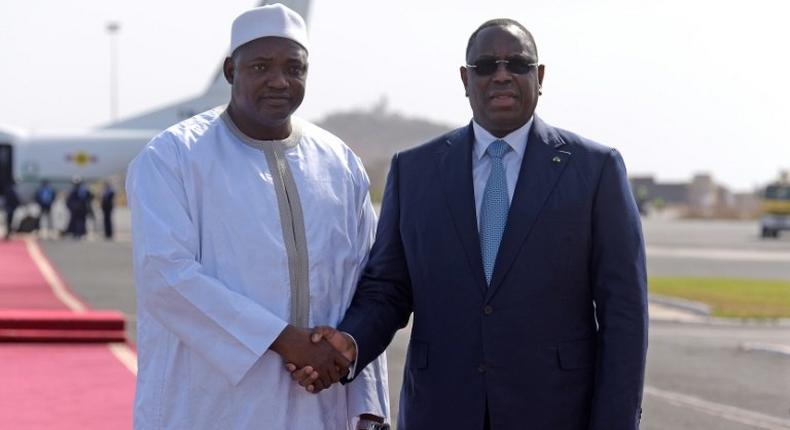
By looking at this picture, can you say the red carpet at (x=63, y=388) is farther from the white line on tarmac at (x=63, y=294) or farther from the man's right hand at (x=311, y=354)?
the man's right hand at (x=311, y=354)

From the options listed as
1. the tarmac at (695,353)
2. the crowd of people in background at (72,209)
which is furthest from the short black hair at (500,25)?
the crowd of people in background at (72,209)

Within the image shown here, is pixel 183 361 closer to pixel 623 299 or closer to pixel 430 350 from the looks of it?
pixel 430 350

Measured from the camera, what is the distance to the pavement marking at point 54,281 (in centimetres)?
1595

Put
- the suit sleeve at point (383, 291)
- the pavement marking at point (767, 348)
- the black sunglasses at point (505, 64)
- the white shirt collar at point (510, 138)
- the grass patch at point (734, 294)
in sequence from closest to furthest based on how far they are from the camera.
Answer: the black sunglasses at point (505, 64) < the white shirt collar at point (510, 138) < the suit sleeve at point (383, 291) < the pavement marking at point (767, 348) < the grass patch at point (734, 294)

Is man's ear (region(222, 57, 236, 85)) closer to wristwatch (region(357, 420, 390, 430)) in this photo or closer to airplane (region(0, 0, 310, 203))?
wristwatch (region(357, 420, 390, 430))

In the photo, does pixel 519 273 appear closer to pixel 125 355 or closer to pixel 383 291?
pixel 383 291


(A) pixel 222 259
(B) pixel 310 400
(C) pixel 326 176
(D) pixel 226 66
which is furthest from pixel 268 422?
(D) pixel 226 66

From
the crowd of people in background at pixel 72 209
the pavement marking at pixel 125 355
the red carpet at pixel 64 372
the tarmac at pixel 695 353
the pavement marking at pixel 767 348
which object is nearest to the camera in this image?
the red carpet at pixel 64 372

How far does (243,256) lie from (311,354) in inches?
14.6

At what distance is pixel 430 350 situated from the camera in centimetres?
429

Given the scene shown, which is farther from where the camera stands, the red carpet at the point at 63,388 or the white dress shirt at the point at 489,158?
the red carpet at the point at 63,388

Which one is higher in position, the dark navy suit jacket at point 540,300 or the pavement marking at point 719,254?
the dark navy suit jacket at point 540,300

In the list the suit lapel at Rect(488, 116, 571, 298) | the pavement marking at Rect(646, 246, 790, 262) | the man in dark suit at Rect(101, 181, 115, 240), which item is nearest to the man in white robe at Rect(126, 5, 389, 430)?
Result: the suit lapel at Rect(488, 116, 571, 298)

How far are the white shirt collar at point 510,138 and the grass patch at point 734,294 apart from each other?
44.4 ft
